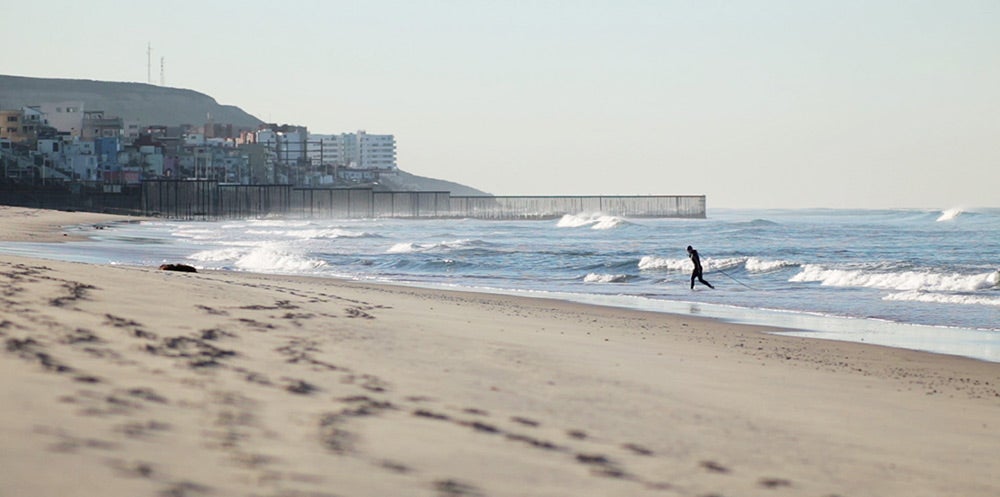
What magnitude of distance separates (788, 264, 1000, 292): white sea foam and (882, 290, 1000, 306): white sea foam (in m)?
1.75

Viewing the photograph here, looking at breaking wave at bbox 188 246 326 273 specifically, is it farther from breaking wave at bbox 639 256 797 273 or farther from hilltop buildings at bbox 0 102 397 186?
hilltop buildings at bbox 0 102 397 186

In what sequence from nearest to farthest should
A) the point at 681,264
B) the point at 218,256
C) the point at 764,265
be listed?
the point at 764,265, the point at 681,264, the point at 218,256

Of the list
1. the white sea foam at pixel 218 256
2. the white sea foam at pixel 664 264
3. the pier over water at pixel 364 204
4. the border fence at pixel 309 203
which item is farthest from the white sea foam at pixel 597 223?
the white sea foam at pixel 218 256

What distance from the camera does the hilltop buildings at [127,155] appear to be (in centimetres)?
11600

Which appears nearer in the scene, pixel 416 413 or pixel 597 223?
pixel 416 413

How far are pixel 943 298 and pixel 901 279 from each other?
15.3ft

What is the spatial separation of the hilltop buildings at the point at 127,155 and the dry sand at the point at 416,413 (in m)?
91.8

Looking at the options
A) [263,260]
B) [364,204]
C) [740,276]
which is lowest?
[740,276]

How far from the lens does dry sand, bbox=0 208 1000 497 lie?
4016 millimetres

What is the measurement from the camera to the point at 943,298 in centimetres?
1822

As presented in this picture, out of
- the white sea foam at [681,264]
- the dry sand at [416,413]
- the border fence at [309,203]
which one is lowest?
the white sea foam at [681,264]

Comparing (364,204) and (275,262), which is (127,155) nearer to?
(364,204)

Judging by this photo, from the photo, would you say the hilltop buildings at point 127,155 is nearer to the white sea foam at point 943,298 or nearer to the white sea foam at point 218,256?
the white sea foam at point 218,256

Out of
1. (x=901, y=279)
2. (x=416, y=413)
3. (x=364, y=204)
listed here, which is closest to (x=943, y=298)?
(x=901, y=279)
